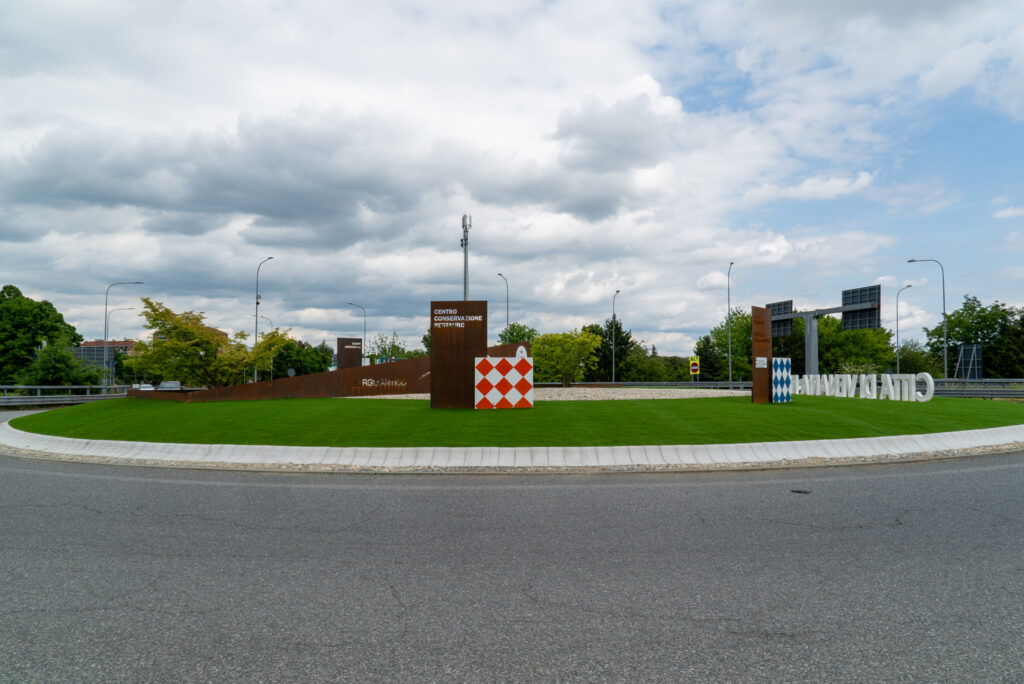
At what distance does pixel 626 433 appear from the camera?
13.9 meters

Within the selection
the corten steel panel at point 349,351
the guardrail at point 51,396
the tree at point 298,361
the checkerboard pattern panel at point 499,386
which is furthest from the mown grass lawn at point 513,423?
the tree at point 298,361

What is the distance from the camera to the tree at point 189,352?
26.3 metres

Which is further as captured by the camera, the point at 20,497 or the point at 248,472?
the point at 248,472

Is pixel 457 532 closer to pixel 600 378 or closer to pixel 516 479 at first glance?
pixel 516 479

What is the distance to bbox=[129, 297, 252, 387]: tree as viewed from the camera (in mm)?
26266

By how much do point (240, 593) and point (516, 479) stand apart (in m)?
6.25

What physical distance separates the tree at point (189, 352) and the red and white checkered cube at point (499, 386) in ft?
47.6

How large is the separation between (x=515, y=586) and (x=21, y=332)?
82.1 m

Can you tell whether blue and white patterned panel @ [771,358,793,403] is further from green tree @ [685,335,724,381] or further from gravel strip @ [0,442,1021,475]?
green tree @ [685,335,724,381]

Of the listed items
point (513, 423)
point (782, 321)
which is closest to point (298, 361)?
point (782, 321)

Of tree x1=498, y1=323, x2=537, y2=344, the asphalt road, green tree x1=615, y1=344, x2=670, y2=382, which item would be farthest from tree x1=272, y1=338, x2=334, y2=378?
the asphalt road

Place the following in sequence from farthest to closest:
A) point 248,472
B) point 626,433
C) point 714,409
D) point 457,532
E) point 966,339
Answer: point 966,339 → point 714,409 → point 626,433 → point 248,472 → point 457,532

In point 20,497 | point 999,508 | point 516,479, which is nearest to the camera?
point 999,508

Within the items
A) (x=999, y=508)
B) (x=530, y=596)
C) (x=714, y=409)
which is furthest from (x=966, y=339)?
(x=530, y=596)
